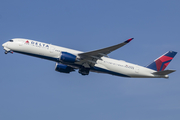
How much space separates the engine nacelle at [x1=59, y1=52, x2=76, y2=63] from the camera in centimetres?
4006

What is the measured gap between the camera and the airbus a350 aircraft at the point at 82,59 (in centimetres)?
4066

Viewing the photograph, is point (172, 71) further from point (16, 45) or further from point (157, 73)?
point (16, 45)

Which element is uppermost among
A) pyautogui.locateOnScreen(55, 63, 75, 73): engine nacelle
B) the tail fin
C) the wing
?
the tail fin

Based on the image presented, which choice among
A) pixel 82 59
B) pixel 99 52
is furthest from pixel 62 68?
pixel 99 52

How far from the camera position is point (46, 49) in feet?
135

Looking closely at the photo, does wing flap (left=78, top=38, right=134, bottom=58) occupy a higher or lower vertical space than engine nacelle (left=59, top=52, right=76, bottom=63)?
higher

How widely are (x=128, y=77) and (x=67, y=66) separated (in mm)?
10212

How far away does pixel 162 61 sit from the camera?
47.1 metres

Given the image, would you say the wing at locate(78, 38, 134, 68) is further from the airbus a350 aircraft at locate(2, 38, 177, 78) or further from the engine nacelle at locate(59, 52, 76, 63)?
the engine nacelle at locate(59, 52, 76, 63)

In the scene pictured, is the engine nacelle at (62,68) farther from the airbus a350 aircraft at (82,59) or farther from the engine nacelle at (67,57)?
the engine nacelle at (67,57)

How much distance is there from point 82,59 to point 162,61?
14747mm

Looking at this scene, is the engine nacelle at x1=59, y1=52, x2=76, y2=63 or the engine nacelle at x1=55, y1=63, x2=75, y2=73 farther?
the engine nacelle at x1=55, y1=63, x2=75, y2=73

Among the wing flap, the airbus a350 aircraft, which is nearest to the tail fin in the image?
the airbus a350 aircraft

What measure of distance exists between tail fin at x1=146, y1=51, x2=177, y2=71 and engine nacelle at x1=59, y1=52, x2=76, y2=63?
1372 centimetres
